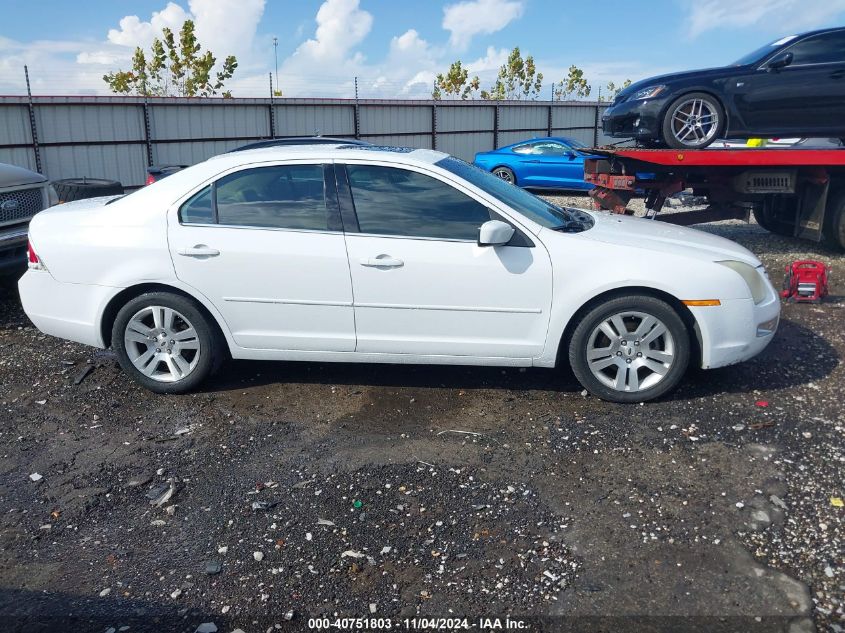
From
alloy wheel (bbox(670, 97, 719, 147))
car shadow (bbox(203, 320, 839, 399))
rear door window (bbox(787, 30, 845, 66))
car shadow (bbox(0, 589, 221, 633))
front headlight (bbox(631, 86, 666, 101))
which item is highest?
rear door window (bbox(787, 30, 845, 66))

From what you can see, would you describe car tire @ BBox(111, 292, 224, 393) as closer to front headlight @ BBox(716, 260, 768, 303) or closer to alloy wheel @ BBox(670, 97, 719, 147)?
front headlight @ BBox(716, 260, 768, 303)

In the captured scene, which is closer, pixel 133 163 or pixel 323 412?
pixel 323 412

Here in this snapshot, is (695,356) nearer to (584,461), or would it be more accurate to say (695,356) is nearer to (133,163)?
(584,461)

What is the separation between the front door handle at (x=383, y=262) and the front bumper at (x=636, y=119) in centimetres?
605

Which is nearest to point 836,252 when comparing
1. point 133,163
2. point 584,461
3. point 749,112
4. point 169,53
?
point 749,112

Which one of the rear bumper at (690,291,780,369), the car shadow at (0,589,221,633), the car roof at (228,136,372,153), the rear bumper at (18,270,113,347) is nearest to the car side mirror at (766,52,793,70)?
the car roof at (228,136,372,153)

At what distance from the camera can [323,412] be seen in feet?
15.8

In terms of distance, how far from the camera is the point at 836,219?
9.27 metres

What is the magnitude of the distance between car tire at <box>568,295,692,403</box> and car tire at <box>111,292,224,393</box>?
2.46 meters

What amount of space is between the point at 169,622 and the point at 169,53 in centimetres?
3892

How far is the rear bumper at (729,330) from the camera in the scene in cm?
462

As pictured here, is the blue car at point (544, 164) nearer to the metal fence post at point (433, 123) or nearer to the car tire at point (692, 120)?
the metal fence post at point (433, 123)

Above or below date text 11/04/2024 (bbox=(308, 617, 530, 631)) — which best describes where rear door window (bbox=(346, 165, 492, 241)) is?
above

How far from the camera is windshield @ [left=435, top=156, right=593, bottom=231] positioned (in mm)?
4867
